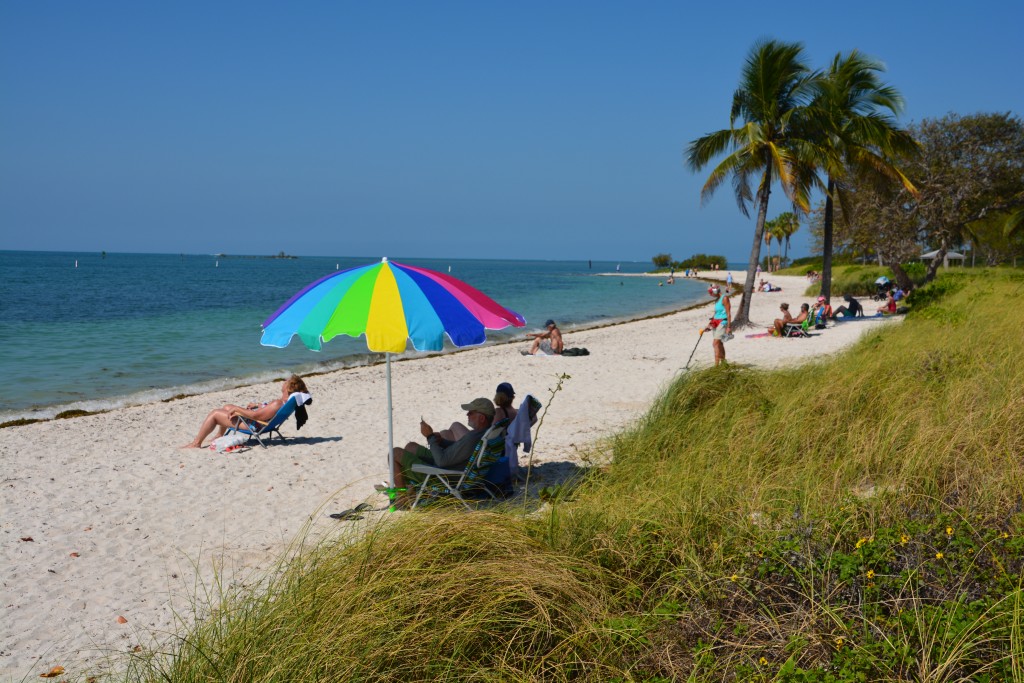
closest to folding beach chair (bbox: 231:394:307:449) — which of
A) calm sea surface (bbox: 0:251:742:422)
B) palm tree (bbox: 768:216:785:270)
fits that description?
calm sea surface (bbox: 0:251:742:422)

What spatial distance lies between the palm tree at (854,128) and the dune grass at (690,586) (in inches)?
618

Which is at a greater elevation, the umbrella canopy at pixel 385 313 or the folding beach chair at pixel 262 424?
the umbrella canopy at pixel 385 313

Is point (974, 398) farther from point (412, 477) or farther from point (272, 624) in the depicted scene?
point (272, 624)

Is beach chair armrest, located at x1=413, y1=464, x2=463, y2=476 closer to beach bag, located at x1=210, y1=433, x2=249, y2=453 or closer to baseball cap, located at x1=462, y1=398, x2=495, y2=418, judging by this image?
baseball cap, located at x1=462, y1=398, x2=495, y2=418

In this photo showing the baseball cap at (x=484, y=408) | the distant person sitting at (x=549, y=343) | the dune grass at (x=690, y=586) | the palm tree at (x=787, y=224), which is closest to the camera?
the dune grass at (x=690, y=586)

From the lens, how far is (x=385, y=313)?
5.15m

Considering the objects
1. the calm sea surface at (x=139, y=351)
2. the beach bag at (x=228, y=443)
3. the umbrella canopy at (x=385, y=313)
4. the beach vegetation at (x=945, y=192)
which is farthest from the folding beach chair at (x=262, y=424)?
the beach vegetation at (x=945, y=192)

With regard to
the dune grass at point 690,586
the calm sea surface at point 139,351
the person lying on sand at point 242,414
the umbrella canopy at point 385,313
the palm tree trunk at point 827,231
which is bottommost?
the calm sea surface at point 139,351

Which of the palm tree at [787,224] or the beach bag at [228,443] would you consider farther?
the palm tree at [787,224]

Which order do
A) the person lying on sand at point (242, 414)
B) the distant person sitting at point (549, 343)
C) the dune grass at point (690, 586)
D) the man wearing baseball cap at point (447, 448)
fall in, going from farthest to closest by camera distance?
the distant person sitting at point (549, 343), the person lying on sand at point (242, 414), the man wearing baseball cap at point (447, 448), the dune grass at point (690, 586)

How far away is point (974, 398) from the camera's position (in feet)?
18.2

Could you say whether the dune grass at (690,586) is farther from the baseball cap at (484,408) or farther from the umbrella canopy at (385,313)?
the umbrella canopy at (385,313)

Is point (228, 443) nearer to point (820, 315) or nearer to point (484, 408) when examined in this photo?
point (484, 408)

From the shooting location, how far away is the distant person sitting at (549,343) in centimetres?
1634
